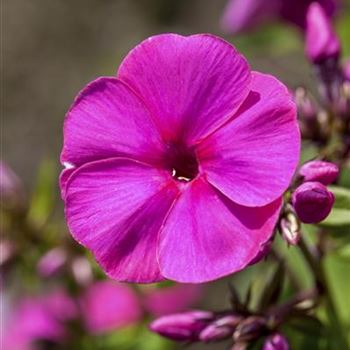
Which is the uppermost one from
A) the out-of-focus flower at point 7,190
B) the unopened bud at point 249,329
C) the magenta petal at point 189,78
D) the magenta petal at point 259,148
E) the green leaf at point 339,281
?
the magenta petal at point 189,78

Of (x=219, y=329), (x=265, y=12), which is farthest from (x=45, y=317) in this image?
(x=219, y=329)

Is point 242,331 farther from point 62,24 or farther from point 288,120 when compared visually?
point 62,24

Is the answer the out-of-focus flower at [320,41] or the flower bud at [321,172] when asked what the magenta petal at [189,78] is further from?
the out-of-focus flower at [320,41]

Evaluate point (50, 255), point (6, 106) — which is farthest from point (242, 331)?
point (6, 106)

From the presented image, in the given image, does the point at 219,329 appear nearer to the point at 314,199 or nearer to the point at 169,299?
the point at 314,199

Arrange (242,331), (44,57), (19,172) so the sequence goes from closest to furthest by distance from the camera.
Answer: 1. (242,331)
2. (19,172)
3. (44,57)

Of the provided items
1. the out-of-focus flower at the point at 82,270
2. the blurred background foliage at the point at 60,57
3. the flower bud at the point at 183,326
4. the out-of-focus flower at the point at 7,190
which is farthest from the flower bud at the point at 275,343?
the blurred background foliage at the point at 60,57
